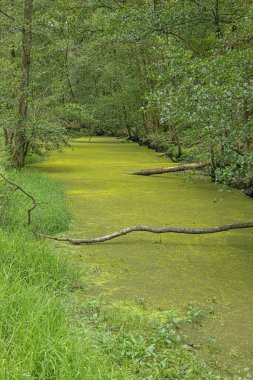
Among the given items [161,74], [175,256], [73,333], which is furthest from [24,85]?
[73,333]

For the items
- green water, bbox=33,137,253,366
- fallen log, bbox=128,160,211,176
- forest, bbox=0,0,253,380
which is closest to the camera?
forest, bbox=0,0,253,380

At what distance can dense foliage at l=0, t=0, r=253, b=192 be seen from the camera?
5.10 meters

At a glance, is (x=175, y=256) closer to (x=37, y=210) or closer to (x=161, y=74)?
(x=161, y=74)

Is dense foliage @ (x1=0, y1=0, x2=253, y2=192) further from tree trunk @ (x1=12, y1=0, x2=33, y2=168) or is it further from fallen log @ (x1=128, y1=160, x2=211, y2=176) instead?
fallen log @ (x1=128, y1=160, x2=211, y2=176)

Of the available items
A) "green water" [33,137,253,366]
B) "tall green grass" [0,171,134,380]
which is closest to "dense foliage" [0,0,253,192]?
"green water" [33,137,253,366]

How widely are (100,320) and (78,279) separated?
912 mm

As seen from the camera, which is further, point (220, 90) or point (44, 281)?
point (220, 90)

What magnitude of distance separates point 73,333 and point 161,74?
3.65 m

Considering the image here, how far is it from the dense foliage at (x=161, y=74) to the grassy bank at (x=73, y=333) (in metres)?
1.93

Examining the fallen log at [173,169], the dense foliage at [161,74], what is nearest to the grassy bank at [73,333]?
the dense foliage at [161,74]

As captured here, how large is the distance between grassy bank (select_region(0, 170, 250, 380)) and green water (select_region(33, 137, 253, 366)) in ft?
0.77

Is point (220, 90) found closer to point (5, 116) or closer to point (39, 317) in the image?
point (39, 317)

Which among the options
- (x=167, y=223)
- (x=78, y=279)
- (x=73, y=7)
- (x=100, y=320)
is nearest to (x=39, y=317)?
(x=100, y=320)

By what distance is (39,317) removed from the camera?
3096 millimetres
